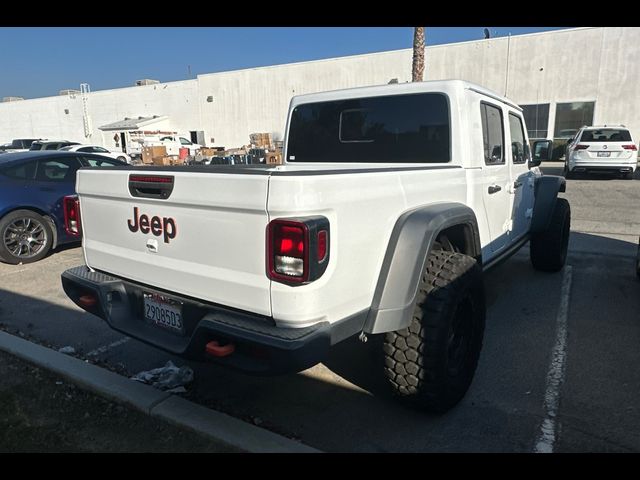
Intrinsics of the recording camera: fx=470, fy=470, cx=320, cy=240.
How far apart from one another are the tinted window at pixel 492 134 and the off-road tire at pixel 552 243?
1871 millimetres

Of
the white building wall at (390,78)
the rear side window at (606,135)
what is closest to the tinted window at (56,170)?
the rear side window at (606,135)

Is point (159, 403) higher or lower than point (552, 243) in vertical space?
lower

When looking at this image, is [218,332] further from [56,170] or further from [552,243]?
[56,170]

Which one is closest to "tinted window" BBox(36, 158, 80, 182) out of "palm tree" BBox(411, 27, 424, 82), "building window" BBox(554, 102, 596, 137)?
"palm tree" BBox(411, 27, 424, 82)

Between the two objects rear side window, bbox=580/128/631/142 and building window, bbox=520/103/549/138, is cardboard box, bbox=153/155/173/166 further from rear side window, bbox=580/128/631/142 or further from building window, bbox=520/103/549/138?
building window, bbox=520/103/549/138

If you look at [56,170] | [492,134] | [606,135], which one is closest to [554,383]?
[492,134]

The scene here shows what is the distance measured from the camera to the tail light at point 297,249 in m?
2.01

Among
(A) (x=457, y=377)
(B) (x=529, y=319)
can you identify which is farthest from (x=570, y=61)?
(A) (x=457, y=377)

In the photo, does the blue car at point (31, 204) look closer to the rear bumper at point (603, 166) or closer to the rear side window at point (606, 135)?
the rear bumper at point (603, 166)

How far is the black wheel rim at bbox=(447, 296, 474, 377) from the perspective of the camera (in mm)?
2916

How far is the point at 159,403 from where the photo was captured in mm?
2910

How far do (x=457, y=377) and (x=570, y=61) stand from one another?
26.6 m

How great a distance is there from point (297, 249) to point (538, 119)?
90.2 feet
